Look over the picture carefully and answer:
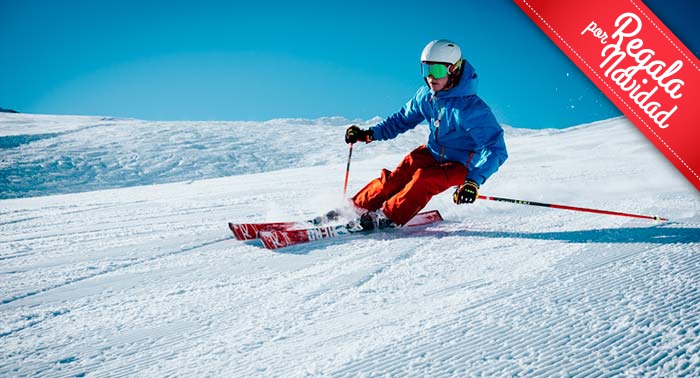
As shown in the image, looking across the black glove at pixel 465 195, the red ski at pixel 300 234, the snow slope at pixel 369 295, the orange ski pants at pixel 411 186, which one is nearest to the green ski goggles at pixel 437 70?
the orange ski pants at pixel 411 186

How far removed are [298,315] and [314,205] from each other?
3.06 metres

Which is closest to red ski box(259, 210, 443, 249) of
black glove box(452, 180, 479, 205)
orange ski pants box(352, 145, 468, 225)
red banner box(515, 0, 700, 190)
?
orange ski pants box(352, 145, 468, 225)

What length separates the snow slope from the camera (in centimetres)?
140

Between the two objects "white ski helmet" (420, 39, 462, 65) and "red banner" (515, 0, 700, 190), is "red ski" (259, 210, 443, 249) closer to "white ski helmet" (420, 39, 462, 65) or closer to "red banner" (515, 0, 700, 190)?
"white ski helmet" (420, 39, 462, 65)

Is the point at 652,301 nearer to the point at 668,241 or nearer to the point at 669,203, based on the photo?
the point at 668,241

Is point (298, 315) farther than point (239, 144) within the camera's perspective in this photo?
No

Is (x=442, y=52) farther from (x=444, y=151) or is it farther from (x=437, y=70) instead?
(x=444, y=151)

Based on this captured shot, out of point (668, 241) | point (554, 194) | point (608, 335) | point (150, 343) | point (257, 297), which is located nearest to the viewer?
point (608, 335)

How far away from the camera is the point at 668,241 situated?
8.18 ft

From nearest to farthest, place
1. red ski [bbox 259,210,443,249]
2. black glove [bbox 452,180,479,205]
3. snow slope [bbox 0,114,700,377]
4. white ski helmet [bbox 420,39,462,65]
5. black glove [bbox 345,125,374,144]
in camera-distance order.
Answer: snow slope [bbox 0,114,700,377] → red ski [bbox 259,210,443,249] → black glove [bbox 452,180,479,205] → white ski helmet [bbox 420,39,462,65] → black glove [bbox 345,125,374,144]

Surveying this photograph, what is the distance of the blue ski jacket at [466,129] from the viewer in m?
3.43

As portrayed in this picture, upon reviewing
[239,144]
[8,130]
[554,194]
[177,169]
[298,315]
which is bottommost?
[298,315]

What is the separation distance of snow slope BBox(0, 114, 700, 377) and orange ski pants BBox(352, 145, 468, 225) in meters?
0.22

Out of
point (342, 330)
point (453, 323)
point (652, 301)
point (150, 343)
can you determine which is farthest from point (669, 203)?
point (150, 343)
